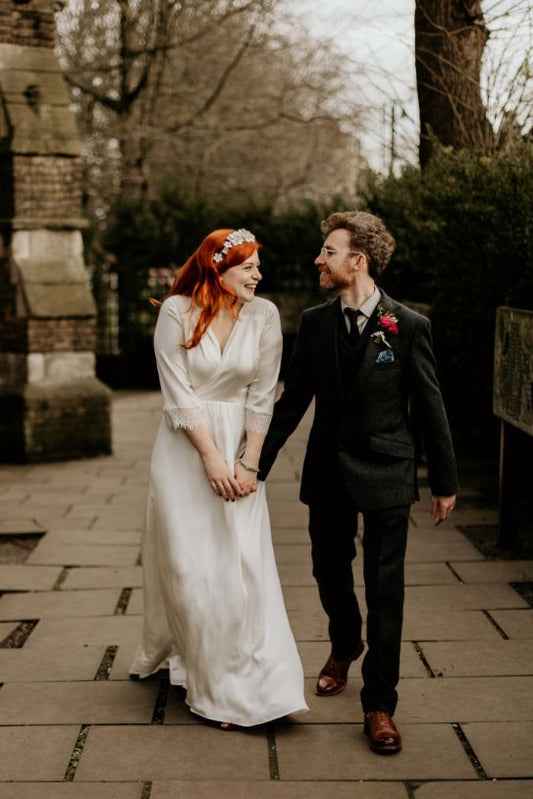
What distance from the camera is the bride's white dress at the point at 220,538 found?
4273 millimetres

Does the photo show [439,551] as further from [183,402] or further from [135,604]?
[183,402]

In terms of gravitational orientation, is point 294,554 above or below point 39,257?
below

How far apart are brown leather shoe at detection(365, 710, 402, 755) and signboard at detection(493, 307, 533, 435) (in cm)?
265

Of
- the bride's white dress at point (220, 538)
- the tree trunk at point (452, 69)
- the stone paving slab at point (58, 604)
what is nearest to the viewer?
the bride's white dress at point (220, 538)

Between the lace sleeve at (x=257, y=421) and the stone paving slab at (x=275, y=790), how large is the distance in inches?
51.0

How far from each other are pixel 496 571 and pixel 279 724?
261 cm

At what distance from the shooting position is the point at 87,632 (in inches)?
220

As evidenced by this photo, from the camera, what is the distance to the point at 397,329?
4.12 meters

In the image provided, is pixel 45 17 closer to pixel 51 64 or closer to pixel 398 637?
pixel 51 64

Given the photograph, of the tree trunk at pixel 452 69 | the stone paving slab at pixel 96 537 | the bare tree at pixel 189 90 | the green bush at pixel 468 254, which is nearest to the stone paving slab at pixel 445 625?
the stone paving slab at pixel 96 537

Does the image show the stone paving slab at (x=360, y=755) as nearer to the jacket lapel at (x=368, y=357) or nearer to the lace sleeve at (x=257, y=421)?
the lace sleeve at (x=257, y=421)

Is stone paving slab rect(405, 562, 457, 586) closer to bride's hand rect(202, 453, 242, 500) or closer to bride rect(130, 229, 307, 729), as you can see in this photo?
bride rect(130, 229, 307, 729)

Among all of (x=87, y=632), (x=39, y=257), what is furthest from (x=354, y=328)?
(x=39, y=257)

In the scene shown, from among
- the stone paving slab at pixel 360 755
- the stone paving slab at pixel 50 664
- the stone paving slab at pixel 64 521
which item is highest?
the stone paving slab at pixel 360 755
